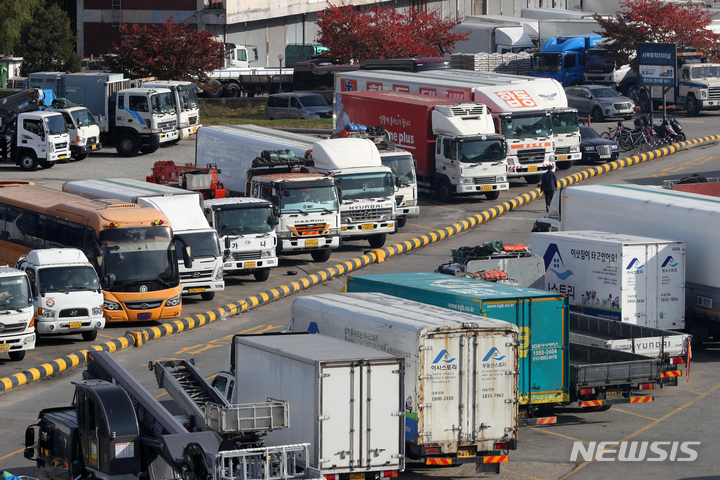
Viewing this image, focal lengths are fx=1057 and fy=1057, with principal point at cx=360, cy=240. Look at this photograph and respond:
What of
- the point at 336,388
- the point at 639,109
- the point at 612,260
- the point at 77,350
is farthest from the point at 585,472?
the point at 639,109

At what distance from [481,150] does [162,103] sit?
54.5 feet

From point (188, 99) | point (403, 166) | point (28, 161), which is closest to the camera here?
point (403, 166)

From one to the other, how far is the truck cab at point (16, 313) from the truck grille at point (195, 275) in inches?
198

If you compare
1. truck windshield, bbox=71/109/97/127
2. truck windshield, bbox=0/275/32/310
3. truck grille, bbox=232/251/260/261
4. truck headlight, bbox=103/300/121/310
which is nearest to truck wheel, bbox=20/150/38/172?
truck windshield, bbox=71/109/97/127

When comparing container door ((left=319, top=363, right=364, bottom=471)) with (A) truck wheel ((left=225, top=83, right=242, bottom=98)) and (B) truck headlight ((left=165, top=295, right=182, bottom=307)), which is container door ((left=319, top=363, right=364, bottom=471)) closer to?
(B) truck headlight ((left=165, top=295, right=182, bottom=307))

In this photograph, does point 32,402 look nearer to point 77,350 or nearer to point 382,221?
point 77,350

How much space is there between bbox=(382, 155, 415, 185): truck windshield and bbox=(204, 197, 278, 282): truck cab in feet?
20.1

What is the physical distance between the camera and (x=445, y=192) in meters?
36.0

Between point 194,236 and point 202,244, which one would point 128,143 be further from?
point 202,244

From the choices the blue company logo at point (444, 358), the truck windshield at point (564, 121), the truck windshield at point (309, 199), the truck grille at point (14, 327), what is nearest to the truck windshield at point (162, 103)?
the truck windshield at point (564, 121)

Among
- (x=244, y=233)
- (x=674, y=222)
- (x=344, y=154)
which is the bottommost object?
(x=244, y=233)

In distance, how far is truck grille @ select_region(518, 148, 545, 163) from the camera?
1449 inches

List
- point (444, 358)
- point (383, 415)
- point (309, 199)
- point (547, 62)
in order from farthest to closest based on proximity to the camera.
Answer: point (547, 62) → point (309, 199) → point (444, 358) → point (383, 415)

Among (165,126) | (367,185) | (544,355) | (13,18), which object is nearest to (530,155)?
(367,185)
